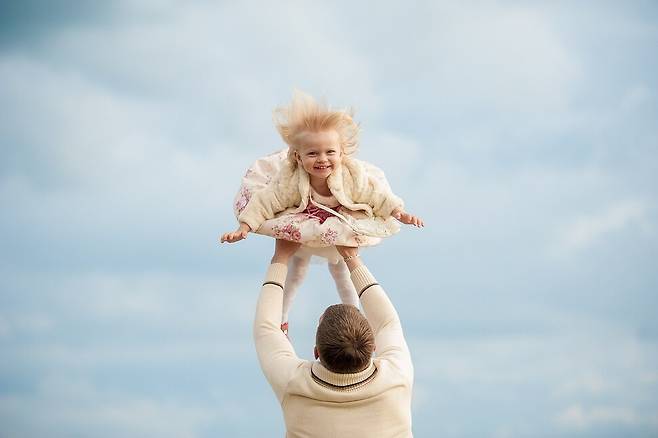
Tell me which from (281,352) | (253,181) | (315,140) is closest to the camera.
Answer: (281,352)

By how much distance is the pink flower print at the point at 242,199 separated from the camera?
14.5 feet

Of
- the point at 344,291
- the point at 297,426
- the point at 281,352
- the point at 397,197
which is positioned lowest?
the point at 297,426

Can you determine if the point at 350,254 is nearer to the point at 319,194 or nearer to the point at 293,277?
the point at 319,194

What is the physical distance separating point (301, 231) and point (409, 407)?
48.3 inches

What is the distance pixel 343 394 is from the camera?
3.07 metres

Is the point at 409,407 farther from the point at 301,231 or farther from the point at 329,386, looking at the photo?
the point at 301,231

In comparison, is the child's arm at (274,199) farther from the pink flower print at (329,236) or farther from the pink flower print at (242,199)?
the pink flower print at (329,236)

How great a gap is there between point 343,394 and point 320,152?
149cm

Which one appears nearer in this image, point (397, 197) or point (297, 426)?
point (297, 426)

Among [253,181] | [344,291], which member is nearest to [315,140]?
[253,181]

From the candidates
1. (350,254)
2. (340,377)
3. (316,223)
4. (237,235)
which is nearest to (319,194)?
(316,223)

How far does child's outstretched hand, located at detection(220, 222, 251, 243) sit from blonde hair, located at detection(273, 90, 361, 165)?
0.44 meters

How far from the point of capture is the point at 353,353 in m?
2.93

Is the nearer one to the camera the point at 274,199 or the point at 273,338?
the point at 273,338
